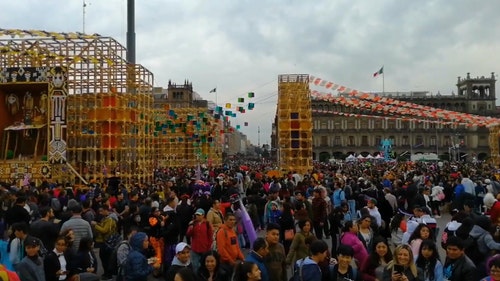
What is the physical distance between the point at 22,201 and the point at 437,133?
274ft

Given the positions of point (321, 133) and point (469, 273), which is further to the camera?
point (321, 133)

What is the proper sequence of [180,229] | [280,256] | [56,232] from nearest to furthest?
[280,256], [56,232], [180,229]

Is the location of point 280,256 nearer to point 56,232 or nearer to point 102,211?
point 56,232

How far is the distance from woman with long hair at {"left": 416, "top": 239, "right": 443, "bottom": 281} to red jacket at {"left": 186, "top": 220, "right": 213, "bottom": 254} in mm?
3099

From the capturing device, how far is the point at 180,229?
9.39 meters

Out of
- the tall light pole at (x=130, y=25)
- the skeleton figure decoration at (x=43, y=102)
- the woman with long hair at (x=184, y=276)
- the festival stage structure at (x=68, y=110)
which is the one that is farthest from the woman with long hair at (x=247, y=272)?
the tall light pole at (x=130, y=25)

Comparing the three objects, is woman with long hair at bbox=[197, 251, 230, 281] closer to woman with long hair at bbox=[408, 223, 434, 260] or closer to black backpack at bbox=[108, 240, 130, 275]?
black backpack at bbox=[108, 240, 130, 275]

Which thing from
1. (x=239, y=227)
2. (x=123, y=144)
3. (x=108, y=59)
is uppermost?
(x=108, y=59)

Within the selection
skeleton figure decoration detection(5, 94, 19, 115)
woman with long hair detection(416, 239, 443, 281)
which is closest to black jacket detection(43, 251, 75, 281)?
woman with long hair detection(416, 239, 443, 281)

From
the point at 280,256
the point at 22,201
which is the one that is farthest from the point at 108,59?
the point at 280,256

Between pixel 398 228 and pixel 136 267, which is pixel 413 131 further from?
pixel 136 267

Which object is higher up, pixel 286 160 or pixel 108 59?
pixel 108 59

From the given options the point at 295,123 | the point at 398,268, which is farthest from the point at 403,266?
the point at 295,123

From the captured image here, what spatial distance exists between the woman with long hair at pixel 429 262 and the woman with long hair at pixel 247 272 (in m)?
1.97
